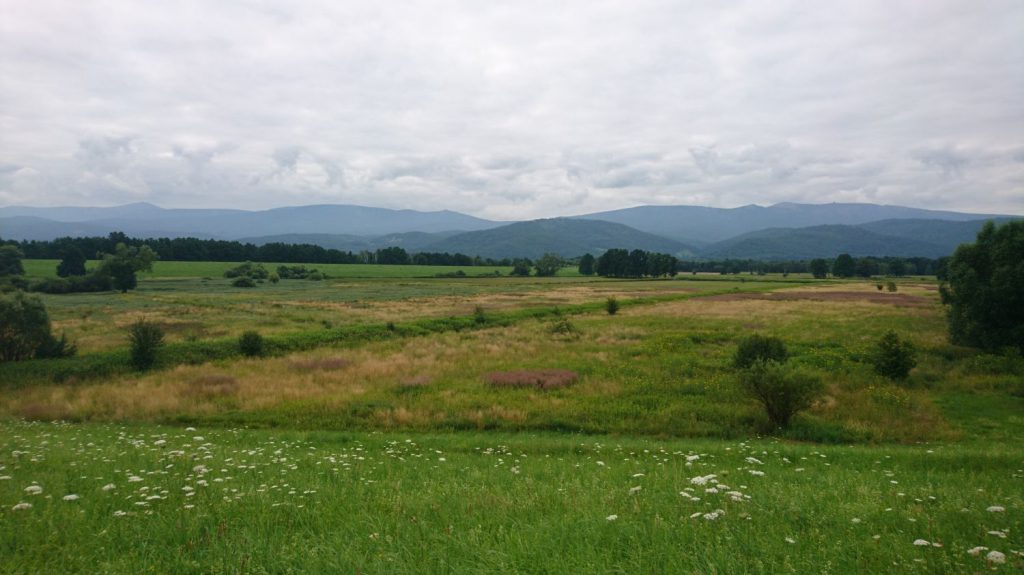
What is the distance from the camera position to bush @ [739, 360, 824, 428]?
18469mm

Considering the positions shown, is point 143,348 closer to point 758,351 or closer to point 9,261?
point 758,351

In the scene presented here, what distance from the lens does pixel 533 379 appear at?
2569 cm

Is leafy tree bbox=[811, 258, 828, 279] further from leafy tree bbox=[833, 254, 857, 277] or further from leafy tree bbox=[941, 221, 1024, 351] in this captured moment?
leafy tree bbox=[941, 221, 1024, 351]

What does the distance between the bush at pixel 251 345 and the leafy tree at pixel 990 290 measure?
4712cm

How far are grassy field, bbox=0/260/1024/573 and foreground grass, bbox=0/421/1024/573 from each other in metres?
0.04

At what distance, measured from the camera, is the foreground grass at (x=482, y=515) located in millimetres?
5062

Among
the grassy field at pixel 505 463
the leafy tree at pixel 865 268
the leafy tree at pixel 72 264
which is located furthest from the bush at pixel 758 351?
the leafy tree at pixel 865 268

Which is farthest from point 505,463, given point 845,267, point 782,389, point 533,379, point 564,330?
point 845,267

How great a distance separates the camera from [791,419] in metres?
19.0

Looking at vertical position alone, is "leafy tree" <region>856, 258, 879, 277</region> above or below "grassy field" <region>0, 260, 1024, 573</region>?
above

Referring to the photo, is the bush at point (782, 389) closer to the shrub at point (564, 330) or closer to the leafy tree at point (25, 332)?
the shrub at point (564, 330)

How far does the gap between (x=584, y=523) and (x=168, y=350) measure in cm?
3413

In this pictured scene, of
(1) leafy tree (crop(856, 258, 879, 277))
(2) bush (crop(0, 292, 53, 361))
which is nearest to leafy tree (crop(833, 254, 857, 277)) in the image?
(1) leafy tree (crop(856, 258, 879, 277))

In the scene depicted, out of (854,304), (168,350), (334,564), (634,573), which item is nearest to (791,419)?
(634,573)
